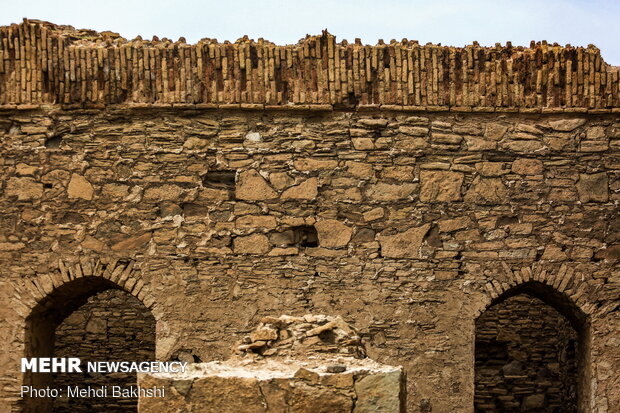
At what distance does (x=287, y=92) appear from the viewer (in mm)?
8570

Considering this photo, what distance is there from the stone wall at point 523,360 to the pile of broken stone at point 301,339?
689 centimetres

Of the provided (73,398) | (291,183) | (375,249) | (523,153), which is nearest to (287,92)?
(291,183)

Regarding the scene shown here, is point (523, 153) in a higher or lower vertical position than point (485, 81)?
lower

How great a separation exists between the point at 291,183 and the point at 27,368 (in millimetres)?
2689

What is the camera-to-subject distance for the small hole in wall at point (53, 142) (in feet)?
28.4

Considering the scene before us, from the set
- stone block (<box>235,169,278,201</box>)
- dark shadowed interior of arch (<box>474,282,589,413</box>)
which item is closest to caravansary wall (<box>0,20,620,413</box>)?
stone block (<box>235,169,278,201</box>)

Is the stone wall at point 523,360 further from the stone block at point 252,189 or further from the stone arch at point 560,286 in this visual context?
the stone block at point 252,189

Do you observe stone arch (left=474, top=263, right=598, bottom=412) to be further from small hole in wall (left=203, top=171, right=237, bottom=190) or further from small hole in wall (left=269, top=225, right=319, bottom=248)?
small hole in wall (left=203, top=171, right=237, bottom=190)

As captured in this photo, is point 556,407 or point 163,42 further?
point 556,407

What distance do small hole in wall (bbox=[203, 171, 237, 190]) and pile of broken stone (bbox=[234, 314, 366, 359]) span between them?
8.89ft

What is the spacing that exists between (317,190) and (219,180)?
824 mm

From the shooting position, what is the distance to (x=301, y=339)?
5.90 meters

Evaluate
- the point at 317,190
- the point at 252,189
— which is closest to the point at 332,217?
the point at 317,190

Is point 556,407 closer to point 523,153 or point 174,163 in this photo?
point 523,153
